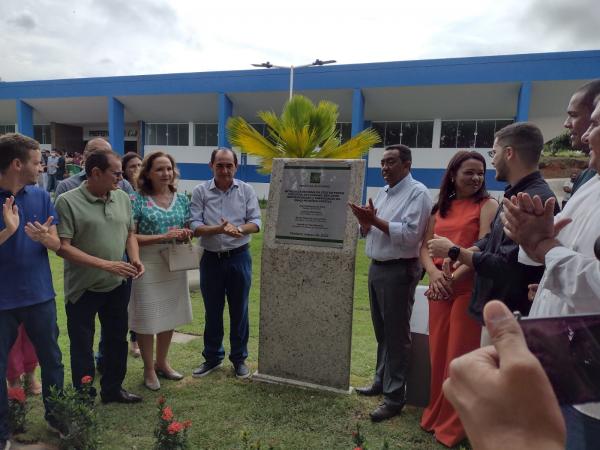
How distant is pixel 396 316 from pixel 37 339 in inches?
93.5

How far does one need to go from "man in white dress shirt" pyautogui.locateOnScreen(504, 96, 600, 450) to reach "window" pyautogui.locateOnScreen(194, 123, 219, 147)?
23.4 m

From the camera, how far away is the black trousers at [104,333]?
118 inches

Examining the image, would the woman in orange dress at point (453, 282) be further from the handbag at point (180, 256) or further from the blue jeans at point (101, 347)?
the blue jeans at point (101, 347)

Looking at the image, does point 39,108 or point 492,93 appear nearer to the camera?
point 492,93

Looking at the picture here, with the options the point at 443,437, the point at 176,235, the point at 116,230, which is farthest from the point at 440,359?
the point at 116,230

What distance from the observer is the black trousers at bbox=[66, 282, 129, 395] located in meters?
3.01

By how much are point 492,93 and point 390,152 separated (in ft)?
56.3

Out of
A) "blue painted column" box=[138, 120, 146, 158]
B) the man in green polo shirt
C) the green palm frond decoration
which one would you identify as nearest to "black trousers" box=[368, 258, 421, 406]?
the green palm frond decoration

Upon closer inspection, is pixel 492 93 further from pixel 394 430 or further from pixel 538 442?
pixel 538 442

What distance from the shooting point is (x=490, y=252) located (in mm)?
2402

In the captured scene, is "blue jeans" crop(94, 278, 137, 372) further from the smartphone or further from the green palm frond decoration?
the smartphone

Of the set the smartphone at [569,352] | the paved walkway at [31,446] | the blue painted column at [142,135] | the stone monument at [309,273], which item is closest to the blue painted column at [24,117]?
the blue painted column at [142,135]

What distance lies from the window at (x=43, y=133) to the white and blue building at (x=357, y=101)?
0.89m

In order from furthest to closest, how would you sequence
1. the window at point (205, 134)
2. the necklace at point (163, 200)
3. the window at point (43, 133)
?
the window at point (43, 133), the window at point (205, 134), the necklace at point (163, 200)
